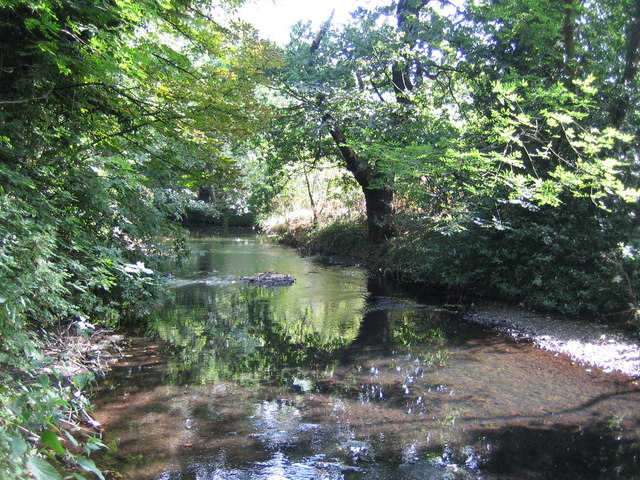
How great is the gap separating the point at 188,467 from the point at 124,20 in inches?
147

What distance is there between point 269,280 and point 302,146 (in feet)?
14.7

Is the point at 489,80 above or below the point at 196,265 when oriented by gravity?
above

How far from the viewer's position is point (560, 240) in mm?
8422

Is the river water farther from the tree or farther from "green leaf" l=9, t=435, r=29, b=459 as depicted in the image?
the tree

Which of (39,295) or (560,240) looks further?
(560,240)

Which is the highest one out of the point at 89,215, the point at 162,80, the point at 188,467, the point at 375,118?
the point at 375,118

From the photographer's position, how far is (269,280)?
1262 cm

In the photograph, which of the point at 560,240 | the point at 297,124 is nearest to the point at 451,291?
the point at 560,240

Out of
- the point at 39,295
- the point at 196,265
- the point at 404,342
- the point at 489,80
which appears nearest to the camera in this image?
the point at 39,295

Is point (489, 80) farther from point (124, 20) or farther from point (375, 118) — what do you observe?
point (124, 20)

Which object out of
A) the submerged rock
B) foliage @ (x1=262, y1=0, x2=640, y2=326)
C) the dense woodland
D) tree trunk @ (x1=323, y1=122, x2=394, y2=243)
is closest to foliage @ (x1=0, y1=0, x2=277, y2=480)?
the dense woodland

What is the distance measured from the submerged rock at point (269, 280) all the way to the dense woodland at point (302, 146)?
122 inches

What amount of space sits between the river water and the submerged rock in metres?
3.54

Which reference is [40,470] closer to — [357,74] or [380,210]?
[357,74]
